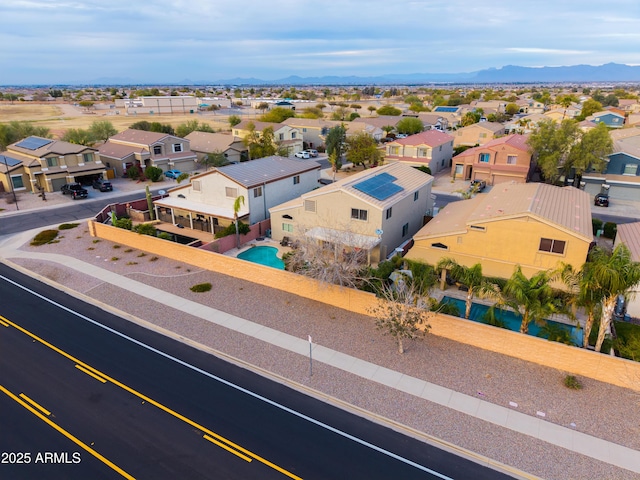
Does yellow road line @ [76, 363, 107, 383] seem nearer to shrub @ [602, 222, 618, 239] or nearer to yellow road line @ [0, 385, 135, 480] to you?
yellow road line @ [0, 385, 135, 480]

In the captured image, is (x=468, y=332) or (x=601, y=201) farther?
(x=601, y=201)

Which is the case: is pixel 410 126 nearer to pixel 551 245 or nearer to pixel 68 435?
pixel 551 245

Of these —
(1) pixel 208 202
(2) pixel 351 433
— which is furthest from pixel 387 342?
(1) pixel 208 202

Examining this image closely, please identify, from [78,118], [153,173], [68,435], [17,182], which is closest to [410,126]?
[153,173]

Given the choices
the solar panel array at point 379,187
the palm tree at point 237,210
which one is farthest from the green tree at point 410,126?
the palm tree at point 237,210

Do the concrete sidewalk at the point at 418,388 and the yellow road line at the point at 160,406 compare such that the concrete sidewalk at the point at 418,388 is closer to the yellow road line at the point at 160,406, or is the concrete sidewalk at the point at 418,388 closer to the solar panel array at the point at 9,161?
the yellow road line at the point at 160,406

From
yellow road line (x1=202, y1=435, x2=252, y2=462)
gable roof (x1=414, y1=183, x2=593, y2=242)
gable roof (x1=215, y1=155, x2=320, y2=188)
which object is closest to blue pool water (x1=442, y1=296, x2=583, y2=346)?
gable roof (x1=414, y1=183, x2=593, y2=242)

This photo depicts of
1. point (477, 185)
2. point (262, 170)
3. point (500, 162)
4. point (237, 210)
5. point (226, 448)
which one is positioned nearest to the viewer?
point (226, 448)
